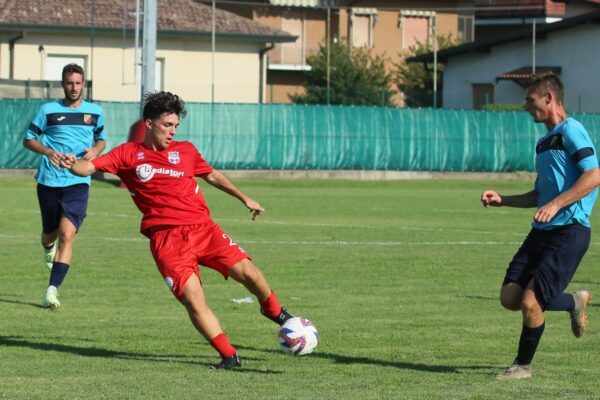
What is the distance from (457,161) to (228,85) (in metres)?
12.0

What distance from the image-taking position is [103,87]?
4706cm

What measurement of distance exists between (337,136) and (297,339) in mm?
30295

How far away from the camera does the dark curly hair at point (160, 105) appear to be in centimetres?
899

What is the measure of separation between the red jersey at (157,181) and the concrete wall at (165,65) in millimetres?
37241

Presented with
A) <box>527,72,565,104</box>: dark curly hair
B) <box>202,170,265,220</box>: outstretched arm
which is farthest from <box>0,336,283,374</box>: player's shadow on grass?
<box>527,72,565,104</box>: dark curly hair

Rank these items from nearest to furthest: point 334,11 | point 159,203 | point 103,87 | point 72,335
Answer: point 159,203 < point 72,335 < point 103,87 < point 334,11

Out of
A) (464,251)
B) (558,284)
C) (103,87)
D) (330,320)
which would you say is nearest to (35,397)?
(558,284)

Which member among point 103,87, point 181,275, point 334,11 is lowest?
point 181,275

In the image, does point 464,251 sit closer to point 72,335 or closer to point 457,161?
point 72,335

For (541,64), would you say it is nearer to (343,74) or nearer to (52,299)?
(343,74)

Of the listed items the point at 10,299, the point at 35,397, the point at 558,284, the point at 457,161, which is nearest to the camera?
the point at 35,397

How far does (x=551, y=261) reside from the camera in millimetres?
8555

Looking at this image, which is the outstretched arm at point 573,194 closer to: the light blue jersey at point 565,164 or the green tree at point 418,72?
the light blue jersey at point 565,164

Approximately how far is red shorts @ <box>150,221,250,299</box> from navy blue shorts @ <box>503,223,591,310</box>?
6.43 feet
